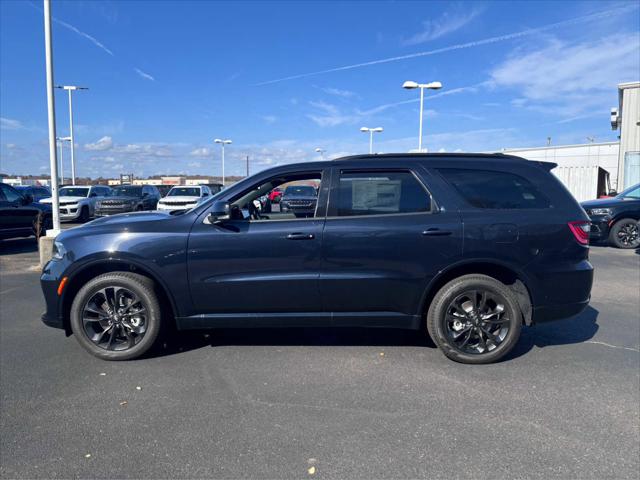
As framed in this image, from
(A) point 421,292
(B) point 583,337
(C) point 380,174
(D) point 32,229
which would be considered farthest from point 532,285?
(D) point 32,229

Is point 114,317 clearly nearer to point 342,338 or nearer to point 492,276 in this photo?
point 342,338

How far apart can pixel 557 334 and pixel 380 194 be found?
2644 millimetres

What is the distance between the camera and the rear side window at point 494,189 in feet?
13.8

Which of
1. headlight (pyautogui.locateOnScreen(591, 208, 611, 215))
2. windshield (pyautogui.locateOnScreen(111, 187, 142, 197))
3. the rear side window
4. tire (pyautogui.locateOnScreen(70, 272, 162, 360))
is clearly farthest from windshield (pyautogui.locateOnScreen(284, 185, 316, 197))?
windshield (pyautogui.locateOnScreen(111, 187, 142, 197))

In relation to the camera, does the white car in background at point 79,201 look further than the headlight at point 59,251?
Yes

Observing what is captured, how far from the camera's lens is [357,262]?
4082mm

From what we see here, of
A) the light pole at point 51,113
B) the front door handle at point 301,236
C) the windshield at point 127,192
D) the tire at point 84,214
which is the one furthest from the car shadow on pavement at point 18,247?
the front door handle at point 301,236

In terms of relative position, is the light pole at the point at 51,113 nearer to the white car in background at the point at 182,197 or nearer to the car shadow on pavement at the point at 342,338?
the car shadow on pavement at the point at 342,338

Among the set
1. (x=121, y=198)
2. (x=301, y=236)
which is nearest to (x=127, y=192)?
(x=121, y=198)

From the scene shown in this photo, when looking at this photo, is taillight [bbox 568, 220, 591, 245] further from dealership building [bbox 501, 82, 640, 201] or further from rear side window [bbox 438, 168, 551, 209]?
dealership building [bbox 501, 82, 640, 201]

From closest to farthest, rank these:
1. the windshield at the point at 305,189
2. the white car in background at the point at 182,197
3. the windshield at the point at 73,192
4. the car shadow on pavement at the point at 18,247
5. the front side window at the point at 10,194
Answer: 1. the windshield at the point at 305,189
2. the front side window at the point at 10,194
3. the car shadow on pavement at the point at 18,247
4. the white car in background at the point at 182,197
5. the windshield at the point at 73,192

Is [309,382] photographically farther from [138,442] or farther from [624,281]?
[624,281]

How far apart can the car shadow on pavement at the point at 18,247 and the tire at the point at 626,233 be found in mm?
14670

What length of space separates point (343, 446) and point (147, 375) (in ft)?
6.45
